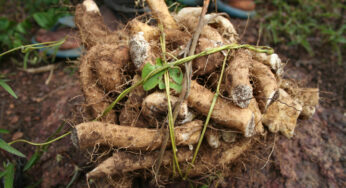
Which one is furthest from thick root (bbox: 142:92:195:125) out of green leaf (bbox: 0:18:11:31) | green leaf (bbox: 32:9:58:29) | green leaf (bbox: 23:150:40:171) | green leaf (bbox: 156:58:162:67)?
green leaf (bbox: 0:18:11:31)

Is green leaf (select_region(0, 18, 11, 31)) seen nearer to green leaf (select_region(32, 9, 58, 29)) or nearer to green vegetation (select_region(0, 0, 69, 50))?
green vegetation (select_region(0, 0, 69, 50))

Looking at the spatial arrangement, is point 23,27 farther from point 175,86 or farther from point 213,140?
point 213,140

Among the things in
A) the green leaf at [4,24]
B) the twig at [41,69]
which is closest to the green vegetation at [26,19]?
the green leaf at [4,24]

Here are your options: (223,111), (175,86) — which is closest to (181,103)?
(175,86)

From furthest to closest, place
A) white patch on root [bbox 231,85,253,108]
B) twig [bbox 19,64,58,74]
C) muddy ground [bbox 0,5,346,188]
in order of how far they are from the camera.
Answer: twig [bbox 19,64,58,74] < muddy ground [bbox 0,5,346,188] < white patch on root [bbox 231,85,253,108]

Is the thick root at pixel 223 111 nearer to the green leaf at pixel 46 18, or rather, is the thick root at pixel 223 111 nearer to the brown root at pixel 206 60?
the brown root at pixel 206 60

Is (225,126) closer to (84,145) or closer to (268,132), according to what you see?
(268,132)
